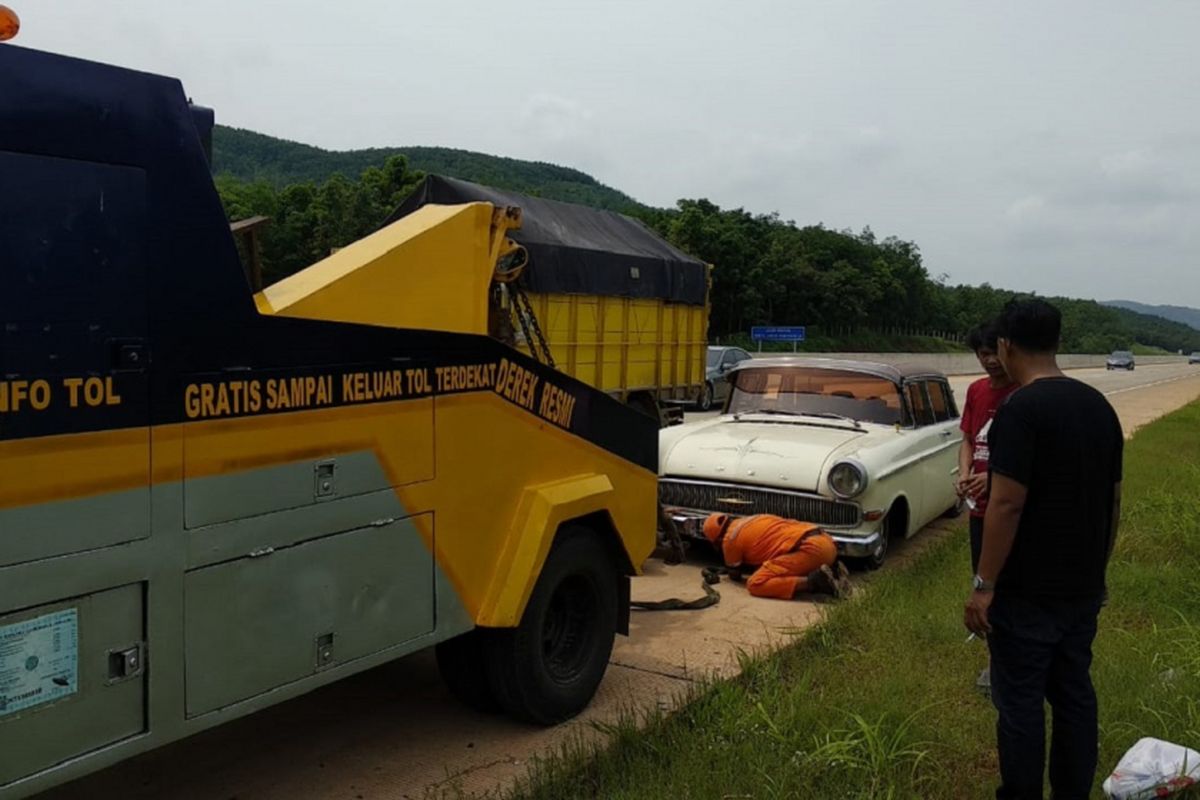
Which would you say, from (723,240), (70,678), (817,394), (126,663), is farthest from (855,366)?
(723,240)

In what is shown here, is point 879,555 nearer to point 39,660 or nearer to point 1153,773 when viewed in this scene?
point 1153,773

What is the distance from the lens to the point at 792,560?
657cm

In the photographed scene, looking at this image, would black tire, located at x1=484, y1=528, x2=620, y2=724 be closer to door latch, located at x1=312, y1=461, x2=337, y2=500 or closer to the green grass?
the green grass

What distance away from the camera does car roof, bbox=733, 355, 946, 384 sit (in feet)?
27.8

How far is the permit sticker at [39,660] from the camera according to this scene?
241cm

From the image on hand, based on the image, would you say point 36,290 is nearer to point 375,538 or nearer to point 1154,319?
point 375,538

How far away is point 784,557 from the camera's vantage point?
6.59 meters

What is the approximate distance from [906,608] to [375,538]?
3570 mm

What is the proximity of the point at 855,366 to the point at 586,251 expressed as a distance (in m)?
5.35

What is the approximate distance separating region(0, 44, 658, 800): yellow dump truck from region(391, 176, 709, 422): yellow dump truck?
6780 millimetres

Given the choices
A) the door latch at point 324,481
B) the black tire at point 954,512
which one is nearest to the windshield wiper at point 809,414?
the black tire at point 954,512

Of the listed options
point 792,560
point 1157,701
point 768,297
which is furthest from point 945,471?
point 768,297

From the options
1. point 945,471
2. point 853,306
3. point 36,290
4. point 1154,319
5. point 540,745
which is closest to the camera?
point 36,290

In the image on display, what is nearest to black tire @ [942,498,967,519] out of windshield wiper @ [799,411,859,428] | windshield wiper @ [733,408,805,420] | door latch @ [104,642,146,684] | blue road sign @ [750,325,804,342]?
windshield wiper @ [799,411,859,428]
